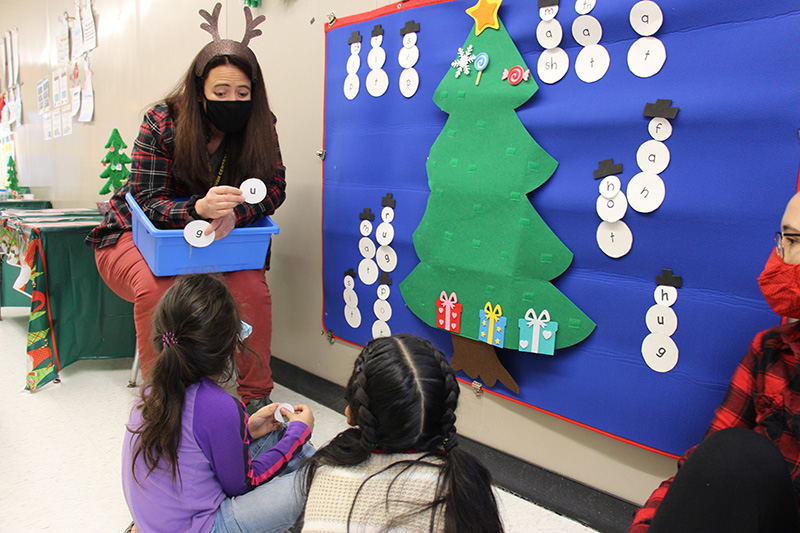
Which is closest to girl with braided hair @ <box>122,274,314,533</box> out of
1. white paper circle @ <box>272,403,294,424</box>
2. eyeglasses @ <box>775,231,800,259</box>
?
white paper circle @ <box>272,403,294,424</box>

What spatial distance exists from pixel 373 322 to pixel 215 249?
539 mm

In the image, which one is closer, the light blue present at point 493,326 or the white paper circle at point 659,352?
the white paper circle at point 659,352

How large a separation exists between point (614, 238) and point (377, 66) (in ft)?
2.96

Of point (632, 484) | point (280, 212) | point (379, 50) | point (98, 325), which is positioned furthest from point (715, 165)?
point (98, 325)

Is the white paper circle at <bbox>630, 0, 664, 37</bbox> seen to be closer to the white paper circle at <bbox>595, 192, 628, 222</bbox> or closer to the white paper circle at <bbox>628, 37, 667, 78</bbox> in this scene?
the white paper circle at <bbox>628, 37, 667, 78</bbox>

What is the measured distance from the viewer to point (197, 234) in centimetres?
145

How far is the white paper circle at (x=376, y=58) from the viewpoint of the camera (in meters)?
1.61

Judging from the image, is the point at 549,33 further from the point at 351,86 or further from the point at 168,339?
the point at 168,339

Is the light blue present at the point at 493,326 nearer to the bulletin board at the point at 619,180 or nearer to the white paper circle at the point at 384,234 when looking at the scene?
the bulletin board at the point at 619,180

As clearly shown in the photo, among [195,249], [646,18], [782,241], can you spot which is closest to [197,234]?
[195,249]

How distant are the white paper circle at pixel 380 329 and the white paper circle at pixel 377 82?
71 centimetres

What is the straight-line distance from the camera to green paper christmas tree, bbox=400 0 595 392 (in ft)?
4.19

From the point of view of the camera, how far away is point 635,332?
45.5 inches

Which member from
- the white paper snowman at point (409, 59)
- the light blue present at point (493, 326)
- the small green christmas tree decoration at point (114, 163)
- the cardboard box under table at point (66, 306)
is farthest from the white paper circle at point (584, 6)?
the small green christmas tree decoration at point (114, 163)
